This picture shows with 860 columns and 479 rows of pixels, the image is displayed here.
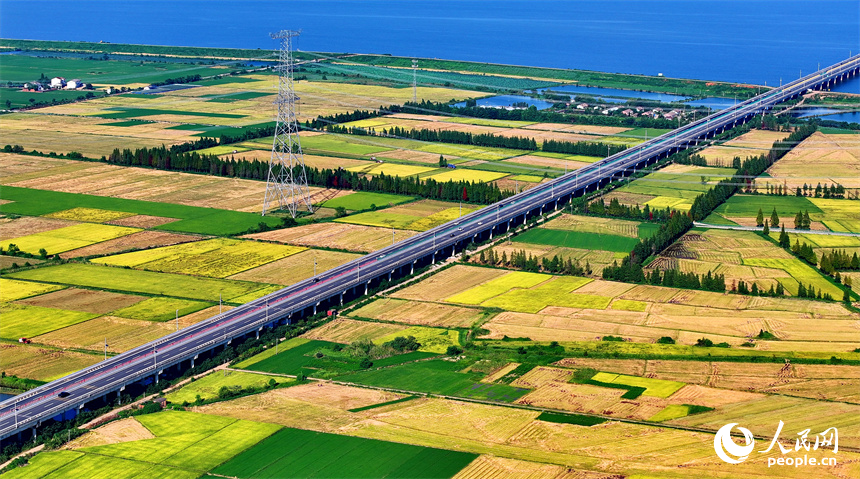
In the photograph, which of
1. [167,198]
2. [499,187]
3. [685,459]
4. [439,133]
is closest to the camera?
[685,459]

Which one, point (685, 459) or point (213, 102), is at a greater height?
point (213, 102)

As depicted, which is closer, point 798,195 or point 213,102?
point 798,195

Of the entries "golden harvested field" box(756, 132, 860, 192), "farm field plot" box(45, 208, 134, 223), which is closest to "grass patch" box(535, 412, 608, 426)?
"farm field plot" box(45, 208, 134, 223)

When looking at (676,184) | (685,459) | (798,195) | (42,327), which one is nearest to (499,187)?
(676,184)

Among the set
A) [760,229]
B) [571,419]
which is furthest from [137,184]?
[571,419]

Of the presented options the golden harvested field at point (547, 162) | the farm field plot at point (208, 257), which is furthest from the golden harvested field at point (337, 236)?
the golden harvested field at point (547, 162)

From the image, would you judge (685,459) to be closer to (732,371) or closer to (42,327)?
(732,371)
